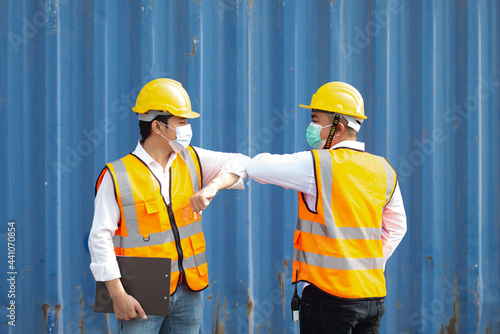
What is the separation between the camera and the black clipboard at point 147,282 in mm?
1787

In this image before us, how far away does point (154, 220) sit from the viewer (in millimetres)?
1864

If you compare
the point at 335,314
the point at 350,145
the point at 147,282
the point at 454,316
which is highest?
the point at 350,145

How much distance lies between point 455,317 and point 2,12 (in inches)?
151

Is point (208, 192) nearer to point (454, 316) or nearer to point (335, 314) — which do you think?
point (335, 314)

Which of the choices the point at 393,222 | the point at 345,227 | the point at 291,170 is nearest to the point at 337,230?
the point at 345,227

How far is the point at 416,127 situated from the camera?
330cm

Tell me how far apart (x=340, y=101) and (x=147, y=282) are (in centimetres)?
116

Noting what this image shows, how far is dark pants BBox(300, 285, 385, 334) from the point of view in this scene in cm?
184

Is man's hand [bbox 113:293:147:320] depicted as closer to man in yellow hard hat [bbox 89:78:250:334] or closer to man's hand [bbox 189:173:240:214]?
man in yellow hard hat [bbox 89:78:250:334]

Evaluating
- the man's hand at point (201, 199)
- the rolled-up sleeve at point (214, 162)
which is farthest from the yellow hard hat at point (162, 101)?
the man's hand at point (201, 199)

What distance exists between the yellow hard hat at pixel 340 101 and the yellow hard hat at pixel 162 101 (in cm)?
62

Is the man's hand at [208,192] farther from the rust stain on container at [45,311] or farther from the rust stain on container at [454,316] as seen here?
the rust stain on container at [454,316]

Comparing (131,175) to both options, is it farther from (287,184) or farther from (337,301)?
(337,301)

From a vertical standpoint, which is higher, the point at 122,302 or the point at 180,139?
the point at 180,139
